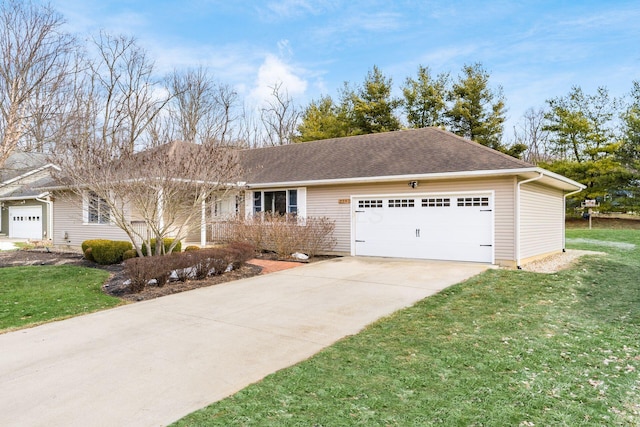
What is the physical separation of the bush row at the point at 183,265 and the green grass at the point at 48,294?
2.07ft

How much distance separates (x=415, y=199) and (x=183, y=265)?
6761mm

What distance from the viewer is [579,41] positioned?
14.8 meters

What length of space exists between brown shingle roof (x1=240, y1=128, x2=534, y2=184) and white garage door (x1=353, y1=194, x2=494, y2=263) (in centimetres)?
89

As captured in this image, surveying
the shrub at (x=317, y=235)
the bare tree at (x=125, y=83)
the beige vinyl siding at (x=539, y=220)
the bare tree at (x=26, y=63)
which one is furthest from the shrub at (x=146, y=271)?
the bare tree at (x=125, y=83)

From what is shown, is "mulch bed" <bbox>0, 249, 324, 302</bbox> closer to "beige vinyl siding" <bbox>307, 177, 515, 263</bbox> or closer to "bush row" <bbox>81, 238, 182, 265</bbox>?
"bush row" <bbox>81, 238, 182, 265</bbox>

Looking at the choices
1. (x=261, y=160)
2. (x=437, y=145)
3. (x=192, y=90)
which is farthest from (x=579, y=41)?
(x=192, y=90)

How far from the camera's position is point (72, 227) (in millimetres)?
16328

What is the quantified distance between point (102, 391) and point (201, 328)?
1.91 metres

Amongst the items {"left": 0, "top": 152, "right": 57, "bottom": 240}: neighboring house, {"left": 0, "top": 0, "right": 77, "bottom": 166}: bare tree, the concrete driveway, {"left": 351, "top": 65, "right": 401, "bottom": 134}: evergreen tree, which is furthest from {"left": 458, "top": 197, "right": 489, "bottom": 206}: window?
{"left": 351, "top": 65, "right": 401, "bottom": 134}: evergreen tree

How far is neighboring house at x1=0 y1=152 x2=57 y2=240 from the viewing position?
21000 mm

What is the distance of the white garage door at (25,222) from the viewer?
21516mm

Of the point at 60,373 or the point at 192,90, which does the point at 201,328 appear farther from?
the point at 192,90

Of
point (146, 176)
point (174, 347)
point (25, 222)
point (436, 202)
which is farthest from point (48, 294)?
point (25, 222)

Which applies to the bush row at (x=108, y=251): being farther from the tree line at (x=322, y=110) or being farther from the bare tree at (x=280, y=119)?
the bare tree at (x=280, y=119)
